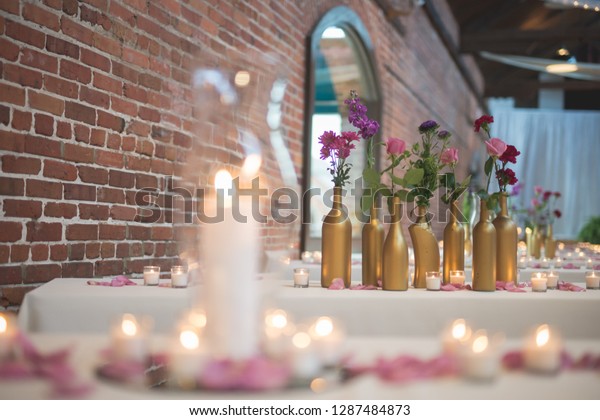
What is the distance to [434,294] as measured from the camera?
1.72 metres

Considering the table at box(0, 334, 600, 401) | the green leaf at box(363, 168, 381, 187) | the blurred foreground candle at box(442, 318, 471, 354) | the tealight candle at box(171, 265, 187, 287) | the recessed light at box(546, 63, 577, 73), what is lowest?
the table at box(0, 334, 600, 401)

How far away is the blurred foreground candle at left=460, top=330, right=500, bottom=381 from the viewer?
879 millimetres

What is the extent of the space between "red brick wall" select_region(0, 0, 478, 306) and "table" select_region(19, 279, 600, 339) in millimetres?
352

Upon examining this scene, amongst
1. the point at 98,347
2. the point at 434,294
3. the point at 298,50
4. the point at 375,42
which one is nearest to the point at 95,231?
the point at 434,294

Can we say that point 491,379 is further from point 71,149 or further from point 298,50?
point 298,50

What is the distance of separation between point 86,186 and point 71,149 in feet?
0.45

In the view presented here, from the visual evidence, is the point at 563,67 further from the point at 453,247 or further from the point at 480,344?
the point at 480,344

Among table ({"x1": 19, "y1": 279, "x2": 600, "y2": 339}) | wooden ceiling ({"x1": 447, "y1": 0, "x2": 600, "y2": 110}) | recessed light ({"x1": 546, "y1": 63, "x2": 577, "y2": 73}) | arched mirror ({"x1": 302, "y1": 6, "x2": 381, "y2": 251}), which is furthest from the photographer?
wooden ceiling ({"x1": 447, "y1": 0, "x2": 600, "y2": 110})

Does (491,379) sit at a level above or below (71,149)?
below

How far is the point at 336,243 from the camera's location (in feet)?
6.09

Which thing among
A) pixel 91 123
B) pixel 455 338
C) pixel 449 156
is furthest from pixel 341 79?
pixel 455 338

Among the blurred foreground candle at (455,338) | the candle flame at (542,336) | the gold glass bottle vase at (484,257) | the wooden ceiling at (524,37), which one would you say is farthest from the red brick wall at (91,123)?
the wooden ceiling at (524,37)

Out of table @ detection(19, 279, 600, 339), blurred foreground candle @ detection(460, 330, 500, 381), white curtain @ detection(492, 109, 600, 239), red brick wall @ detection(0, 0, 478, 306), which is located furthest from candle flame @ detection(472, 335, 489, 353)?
white curtain @ detection(492, 109, 600, 239)

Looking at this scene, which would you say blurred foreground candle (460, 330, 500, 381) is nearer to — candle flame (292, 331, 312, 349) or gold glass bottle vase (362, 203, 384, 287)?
candle flame (292, 331, 312, 349)
